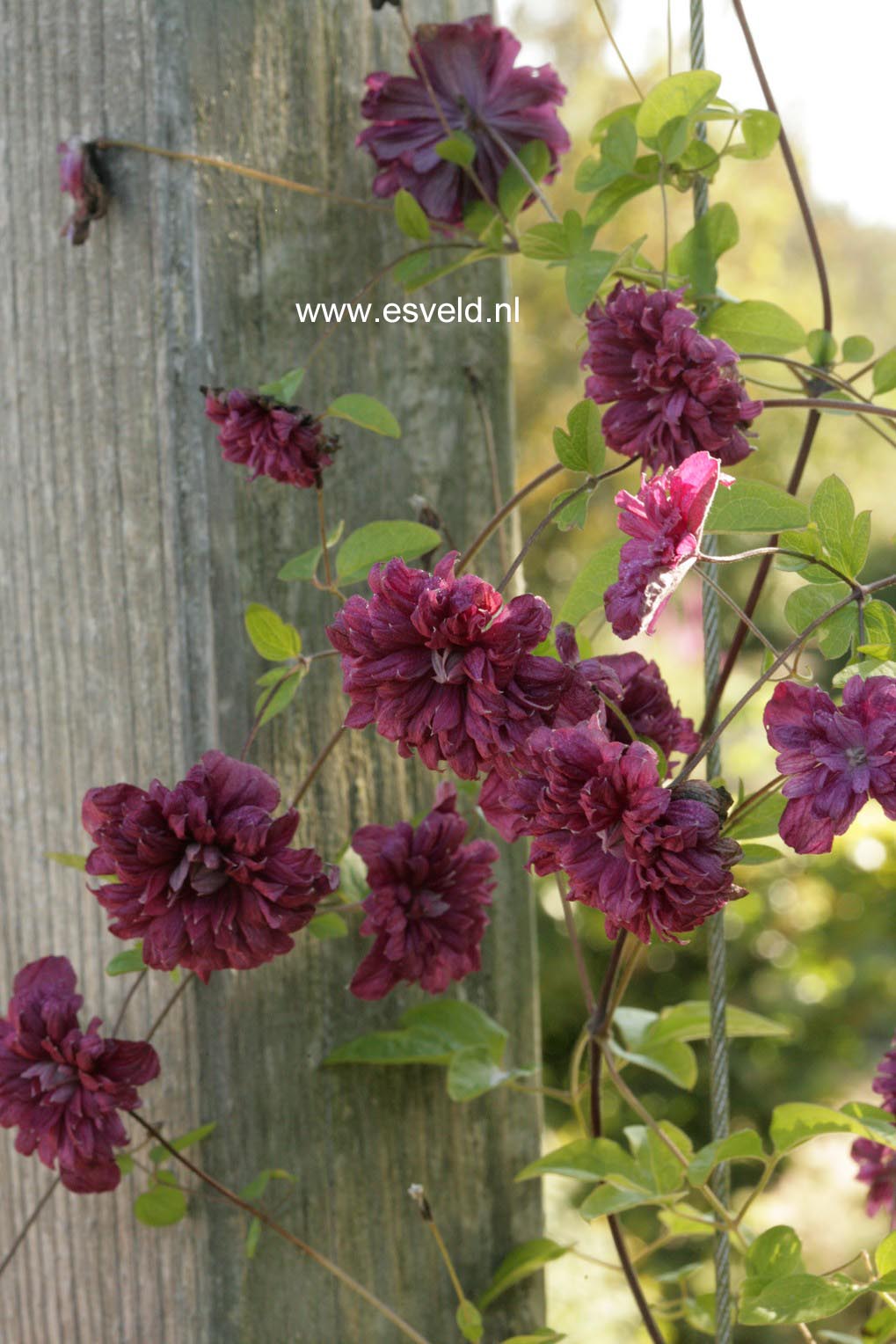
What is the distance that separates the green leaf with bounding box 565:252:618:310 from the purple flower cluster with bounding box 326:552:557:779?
30 centimetres

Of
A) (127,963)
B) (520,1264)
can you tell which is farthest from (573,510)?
(520,1264)

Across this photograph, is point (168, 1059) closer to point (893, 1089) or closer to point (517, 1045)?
point (517, 1045)

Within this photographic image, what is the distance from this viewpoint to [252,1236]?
724 mm

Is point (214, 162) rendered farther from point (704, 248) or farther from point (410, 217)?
point (704, 248)

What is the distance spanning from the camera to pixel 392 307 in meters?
0.87

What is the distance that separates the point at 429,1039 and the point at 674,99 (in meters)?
0.59

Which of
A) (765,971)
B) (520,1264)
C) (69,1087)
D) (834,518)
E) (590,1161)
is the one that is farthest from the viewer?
(765,971)

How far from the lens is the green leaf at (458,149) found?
2.64 feet

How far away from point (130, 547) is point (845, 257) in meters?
A: 13.5

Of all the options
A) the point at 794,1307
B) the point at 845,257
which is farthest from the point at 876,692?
the point at 845,257

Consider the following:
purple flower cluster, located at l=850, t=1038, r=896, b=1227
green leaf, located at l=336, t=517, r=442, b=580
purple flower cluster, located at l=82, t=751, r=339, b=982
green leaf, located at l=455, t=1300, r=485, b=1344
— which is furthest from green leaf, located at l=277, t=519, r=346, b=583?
purple flower cluster, located at l=850, t=1038, r=896, b=1227

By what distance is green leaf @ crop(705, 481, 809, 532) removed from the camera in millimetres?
554

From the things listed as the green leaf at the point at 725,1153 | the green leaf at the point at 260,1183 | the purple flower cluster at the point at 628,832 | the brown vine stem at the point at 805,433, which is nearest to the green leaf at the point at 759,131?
the brown vine stem at the point at 805,433

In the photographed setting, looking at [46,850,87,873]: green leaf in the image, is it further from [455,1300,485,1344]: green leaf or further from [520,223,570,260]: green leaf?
[520,223,570,260]: green leaf
